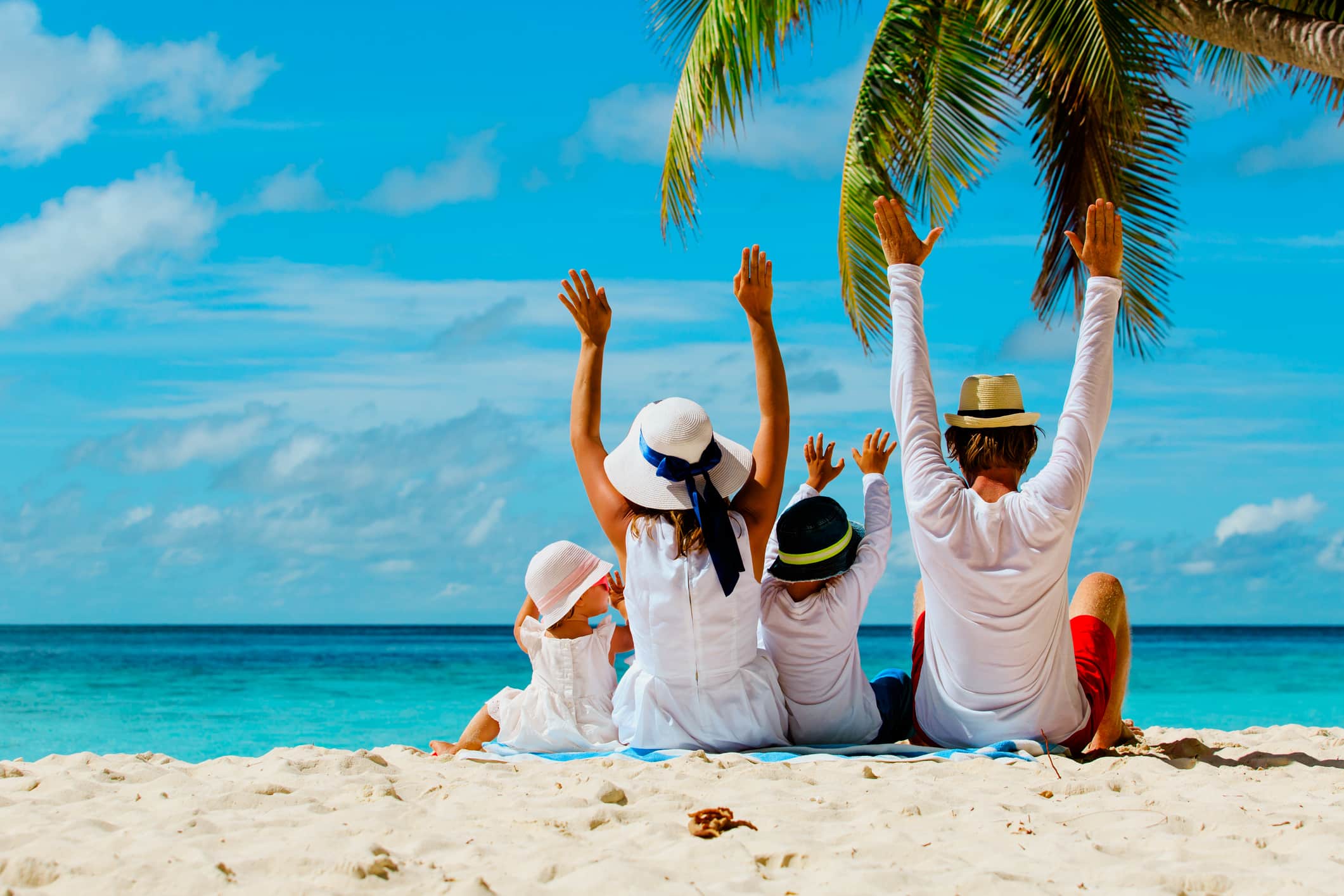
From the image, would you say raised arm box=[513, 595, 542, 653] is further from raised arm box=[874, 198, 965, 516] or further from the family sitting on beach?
raised arm box=[874, 198, 965, 516]

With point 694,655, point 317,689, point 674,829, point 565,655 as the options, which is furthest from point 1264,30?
point 317,689

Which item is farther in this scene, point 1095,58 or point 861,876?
point 1095,58

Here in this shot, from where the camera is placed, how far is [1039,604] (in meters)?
3.77

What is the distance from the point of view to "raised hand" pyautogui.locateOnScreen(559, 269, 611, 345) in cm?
439

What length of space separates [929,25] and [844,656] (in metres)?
6.55

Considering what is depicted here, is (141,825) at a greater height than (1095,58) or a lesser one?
lesser

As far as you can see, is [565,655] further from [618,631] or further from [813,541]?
[813,541]

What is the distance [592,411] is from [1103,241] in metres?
1.96

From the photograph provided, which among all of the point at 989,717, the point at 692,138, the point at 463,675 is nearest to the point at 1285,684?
the point at 463,675

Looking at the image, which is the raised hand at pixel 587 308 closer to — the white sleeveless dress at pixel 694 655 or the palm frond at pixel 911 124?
the white sleeveless dress at pixel 694 655

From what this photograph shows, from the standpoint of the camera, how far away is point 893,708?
4.38 metres

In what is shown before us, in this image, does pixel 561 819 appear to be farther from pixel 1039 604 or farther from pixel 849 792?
pixel 1039 604

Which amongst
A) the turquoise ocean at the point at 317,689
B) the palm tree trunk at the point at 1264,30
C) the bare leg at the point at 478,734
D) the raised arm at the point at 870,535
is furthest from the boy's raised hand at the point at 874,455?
the turquoise ocean at the point at 317,689

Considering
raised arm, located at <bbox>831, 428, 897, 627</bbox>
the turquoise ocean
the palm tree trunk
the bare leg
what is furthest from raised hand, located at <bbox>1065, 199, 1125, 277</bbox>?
the turquoise ocean
